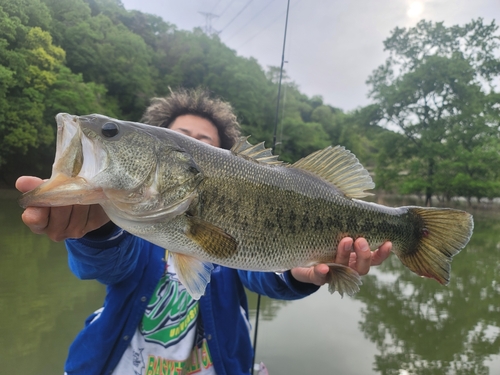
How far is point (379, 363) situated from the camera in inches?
152

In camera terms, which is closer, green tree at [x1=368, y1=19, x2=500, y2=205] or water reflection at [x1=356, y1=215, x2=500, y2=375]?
water reflection at [x1=356, y1=215, x2=500, y2=375]

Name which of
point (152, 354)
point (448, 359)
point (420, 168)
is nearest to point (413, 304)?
point (448, 359)

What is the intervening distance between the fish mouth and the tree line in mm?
12285

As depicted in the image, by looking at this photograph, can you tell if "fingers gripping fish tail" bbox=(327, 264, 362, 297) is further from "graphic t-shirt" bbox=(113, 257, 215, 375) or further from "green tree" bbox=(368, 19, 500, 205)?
"green tree" bbox=(368, 19, 500, 205)

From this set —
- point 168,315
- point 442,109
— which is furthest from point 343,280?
point 442,109

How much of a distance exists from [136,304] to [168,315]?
0.17m

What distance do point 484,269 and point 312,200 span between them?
8.63 metres

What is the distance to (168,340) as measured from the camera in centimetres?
172

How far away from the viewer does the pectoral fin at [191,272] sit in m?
1.24

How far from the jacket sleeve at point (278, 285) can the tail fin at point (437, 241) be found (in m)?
0.52

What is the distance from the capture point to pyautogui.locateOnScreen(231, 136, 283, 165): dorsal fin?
1.39 metres

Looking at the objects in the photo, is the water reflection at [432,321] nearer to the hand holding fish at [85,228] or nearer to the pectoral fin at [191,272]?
the hand holding fish at [85,228]

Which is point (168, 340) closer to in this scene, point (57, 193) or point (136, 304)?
point (136, 304)

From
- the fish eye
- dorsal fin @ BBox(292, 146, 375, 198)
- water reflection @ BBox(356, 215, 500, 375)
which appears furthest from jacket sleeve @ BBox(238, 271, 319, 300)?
water reflection @ BBox(356, 215, 500, 375)
